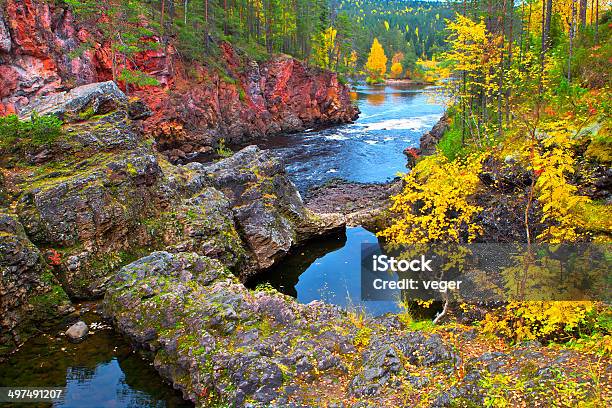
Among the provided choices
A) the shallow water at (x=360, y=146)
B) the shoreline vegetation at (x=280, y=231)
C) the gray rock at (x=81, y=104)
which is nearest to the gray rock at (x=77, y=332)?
the shoreline vegetation at (x=280, y=231)

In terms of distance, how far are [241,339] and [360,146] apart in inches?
1516

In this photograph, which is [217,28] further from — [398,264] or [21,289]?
[21,289]

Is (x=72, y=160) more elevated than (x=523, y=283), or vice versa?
(x=72, y=160)

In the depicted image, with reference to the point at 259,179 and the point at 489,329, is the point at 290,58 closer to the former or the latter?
the point at 259,179

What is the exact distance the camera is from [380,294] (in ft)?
62.2

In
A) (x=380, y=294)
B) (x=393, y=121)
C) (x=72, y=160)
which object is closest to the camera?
(x=72, y=160)

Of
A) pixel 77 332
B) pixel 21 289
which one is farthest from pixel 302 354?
pixel 21 289

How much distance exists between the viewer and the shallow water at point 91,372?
1136 cm

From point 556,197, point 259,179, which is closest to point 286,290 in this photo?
point 259,179

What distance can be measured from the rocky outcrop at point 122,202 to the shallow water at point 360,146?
38.1 ft

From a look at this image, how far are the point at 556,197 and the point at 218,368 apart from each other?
8646 millimetres

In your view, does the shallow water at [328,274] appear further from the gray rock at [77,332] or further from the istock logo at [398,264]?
the gray rock at [77,332]

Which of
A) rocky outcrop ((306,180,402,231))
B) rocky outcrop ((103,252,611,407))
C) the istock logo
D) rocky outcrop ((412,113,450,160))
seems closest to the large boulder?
rocky outcrop ((306,180,402,231))

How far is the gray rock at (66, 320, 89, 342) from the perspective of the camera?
1338 centimetres
